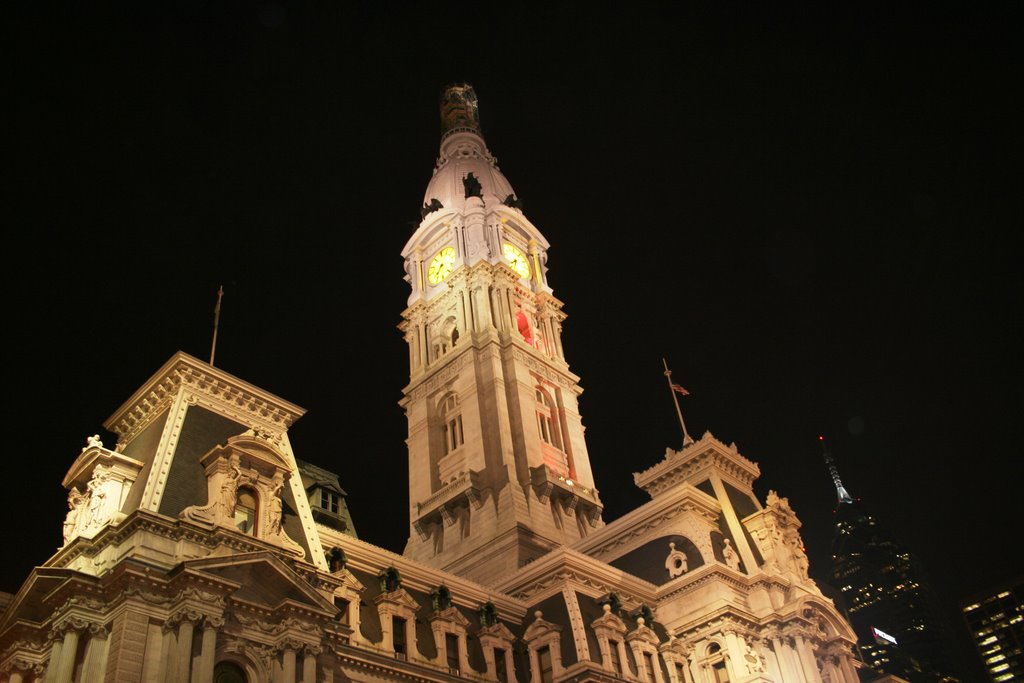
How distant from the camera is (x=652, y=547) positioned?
51.6 metres

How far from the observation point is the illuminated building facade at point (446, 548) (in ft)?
90.1

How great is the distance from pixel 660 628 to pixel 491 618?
1107cm

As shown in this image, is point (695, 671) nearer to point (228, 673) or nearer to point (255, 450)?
point (255, 450)

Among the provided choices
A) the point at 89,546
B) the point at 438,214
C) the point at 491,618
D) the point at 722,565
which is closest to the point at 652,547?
the point at 722,565

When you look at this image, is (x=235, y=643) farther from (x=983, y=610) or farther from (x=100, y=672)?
(x=983, y=610)

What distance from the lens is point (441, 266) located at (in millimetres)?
79688

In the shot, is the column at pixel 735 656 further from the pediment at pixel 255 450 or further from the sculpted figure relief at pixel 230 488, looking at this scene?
the sculpted figure relief at pixel 230 488

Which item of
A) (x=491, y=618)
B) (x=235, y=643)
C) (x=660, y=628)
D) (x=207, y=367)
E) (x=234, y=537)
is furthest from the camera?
(x=660, y=628)

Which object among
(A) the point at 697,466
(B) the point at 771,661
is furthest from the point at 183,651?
(A) the point at 697,466

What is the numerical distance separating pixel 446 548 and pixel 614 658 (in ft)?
76.7

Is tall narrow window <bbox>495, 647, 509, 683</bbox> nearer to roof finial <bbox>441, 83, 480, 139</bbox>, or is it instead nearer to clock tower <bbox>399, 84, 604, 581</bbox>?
clock tower <bbox>399, 84, 604, 581</bbox>

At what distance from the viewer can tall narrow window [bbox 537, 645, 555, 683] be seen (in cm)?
3941

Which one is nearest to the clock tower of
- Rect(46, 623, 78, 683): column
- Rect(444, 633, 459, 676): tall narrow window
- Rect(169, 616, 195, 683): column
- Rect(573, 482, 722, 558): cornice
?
Rect(573, 482, 722, 558): cornice

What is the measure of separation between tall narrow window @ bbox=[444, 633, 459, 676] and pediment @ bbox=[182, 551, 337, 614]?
29.0 feet
